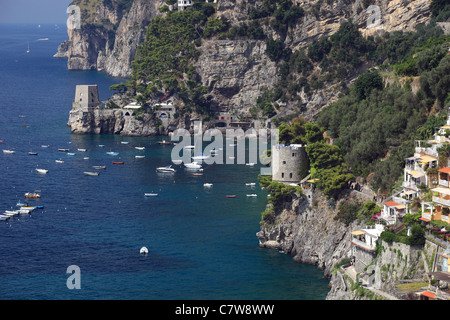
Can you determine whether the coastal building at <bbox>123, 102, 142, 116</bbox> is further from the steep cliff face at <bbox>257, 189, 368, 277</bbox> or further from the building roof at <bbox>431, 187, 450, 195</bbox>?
the building roof at <bbox>431, 187, 450, 195</bbox>

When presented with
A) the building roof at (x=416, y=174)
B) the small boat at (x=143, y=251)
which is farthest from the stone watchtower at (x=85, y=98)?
the building roof at (x=416, y=174)

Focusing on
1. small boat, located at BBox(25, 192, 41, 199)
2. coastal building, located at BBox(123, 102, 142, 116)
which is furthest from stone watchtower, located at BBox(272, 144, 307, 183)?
coastal building, located at BBox(123, 102, 142, 116)

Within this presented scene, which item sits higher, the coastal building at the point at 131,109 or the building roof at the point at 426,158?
the coastal building at the point at 131,109

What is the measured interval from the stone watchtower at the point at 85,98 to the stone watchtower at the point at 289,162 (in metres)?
92.1

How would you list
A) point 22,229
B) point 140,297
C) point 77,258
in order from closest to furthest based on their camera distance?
1. point 140,297
2. point 77,258
3. point 22,229

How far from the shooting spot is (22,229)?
345 feet

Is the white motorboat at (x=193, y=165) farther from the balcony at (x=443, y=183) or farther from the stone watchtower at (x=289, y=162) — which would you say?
the balcony at (x=443, y=183)

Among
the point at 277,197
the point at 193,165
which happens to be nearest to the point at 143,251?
the point at 277,197

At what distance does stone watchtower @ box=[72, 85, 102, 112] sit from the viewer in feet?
598

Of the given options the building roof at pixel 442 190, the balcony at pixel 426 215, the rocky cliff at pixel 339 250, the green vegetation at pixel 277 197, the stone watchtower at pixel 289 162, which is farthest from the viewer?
the stone watchtower at pixel 289 162

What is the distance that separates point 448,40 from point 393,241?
48.5 m

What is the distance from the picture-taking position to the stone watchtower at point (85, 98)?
182 meters

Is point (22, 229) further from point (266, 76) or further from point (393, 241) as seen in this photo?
point (266, 76)

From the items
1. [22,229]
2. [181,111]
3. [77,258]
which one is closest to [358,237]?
[77,258]
